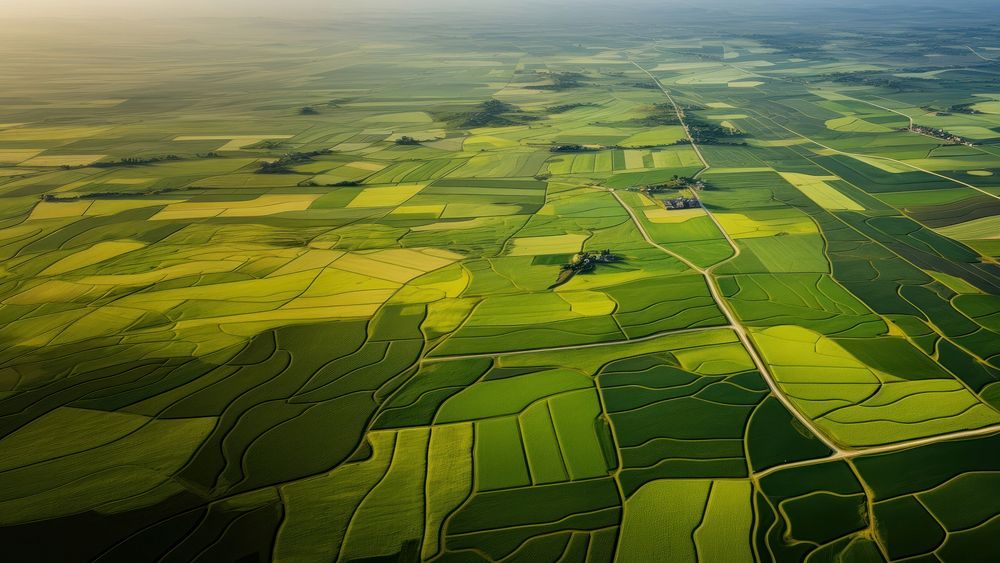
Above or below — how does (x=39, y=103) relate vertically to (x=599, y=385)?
above

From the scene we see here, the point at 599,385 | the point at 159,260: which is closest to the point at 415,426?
the point at 599,385

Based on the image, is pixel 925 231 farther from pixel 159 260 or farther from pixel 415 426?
pixel 159 260

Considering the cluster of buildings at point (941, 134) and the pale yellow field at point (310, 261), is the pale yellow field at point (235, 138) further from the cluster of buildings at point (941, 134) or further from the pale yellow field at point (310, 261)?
the cluster of buildings at point (941, 134)

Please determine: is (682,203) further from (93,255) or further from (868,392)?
(93,255)

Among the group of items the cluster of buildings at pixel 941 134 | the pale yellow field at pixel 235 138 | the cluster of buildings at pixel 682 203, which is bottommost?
the cluster of buildings at pixel 682 203

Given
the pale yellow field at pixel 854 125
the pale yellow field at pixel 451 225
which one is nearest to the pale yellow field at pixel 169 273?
the pale yellow field at pixel 451 225

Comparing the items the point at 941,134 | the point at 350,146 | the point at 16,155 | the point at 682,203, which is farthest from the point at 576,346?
the point at 16,155

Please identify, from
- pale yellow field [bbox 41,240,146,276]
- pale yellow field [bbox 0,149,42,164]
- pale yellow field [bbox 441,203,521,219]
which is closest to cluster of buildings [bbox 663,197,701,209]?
pale yellow field [bbox 441,203,521,219]
